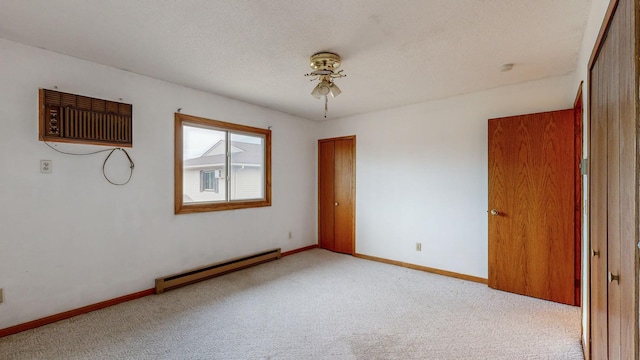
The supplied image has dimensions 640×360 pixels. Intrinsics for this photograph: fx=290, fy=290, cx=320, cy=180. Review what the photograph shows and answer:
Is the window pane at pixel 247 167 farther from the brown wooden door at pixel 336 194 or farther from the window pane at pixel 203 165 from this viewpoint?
the brown wooden door at pixel 336 194

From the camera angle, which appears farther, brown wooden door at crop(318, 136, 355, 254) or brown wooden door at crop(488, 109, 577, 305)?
brown wooden door at crop(318, 136, 355, 254)

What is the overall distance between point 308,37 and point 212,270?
2960 mm

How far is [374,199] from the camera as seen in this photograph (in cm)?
464

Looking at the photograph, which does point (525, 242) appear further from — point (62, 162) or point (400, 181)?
point (62, 162)

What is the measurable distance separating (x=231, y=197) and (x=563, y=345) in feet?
12.5

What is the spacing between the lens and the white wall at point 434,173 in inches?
139

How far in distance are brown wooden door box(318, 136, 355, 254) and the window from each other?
3.82ft

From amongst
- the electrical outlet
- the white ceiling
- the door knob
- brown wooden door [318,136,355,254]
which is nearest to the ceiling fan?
the white ceiling

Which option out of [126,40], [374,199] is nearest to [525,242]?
[374,199]

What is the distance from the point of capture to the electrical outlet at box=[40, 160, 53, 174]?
8.30ft

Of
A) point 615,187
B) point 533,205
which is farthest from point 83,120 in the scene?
point 533,205

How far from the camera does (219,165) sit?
158 inches

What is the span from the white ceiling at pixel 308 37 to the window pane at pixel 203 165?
71 centimetres

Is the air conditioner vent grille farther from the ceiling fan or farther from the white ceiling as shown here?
the ceiling fan
